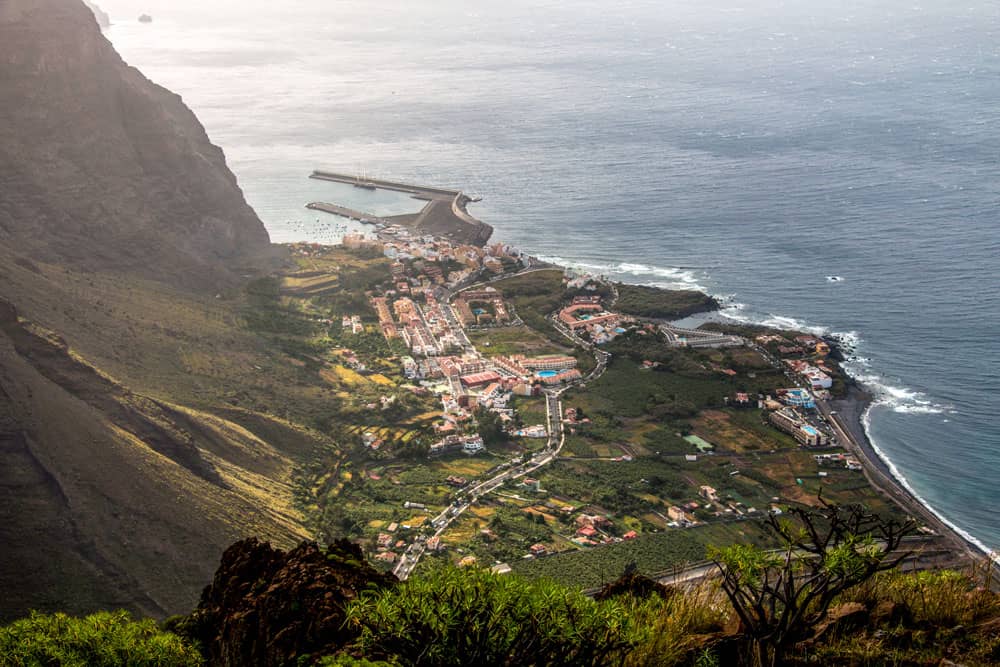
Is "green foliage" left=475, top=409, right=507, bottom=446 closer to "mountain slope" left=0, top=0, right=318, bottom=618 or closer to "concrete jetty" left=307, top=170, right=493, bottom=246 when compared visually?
"mountain slope" left=0, top=0, right=318, bottom=618

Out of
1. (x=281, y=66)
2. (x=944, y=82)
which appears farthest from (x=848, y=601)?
(x=281, y=66)

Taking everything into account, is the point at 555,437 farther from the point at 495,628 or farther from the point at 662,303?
the point at 495,628

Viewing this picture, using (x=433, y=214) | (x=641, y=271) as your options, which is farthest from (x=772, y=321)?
(x=433, y=214)

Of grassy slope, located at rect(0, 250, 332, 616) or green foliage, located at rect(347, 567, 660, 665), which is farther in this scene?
grassy slope, located at rect(0, 250, 332, 616)

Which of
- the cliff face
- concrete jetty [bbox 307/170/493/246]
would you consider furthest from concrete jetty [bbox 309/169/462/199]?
the cliff face

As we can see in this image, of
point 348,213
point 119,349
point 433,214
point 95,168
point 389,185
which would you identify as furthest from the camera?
point 389,185

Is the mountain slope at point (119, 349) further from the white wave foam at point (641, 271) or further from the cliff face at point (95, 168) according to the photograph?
the white wave foam at point (641, 271)

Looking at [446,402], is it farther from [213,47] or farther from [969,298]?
[213,47]

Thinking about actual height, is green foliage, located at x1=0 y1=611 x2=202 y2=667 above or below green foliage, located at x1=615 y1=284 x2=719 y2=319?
above
